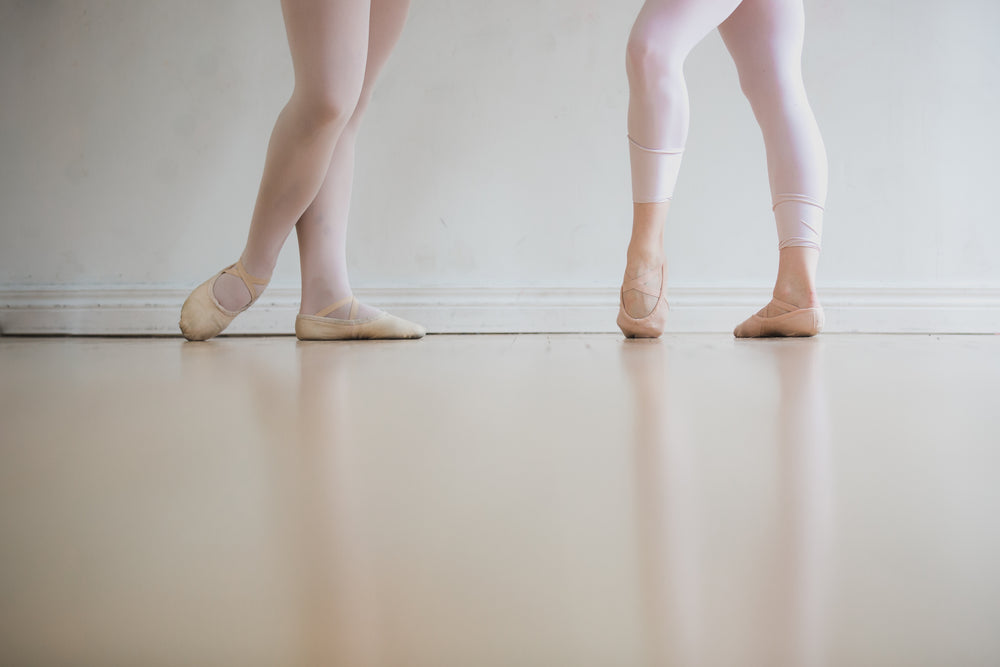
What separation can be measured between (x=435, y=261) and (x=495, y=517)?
1740 millimetres

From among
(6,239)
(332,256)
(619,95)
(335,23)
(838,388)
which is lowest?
(838,388)

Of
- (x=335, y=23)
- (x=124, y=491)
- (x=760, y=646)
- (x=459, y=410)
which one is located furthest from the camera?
(x=335, y=23)

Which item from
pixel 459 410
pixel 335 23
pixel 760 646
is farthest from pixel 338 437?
pixel 335 23

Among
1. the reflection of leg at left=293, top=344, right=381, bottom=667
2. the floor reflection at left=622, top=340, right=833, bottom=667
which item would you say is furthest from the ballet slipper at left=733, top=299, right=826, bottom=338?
the reflection of leg at left=293, top=344, right=381, bottom=667

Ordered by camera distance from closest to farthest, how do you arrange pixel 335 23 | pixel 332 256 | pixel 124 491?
pixel 124 491 < pixel 335 23 < pixel 332 256

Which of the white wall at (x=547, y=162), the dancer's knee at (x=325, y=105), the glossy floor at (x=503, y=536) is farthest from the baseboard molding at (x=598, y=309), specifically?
the glossy floor at (x=503, y=536)

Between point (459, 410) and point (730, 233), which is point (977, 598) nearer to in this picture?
point (459, 410)

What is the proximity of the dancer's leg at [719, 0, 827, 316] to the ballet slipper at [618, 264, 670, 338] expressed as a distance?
229 millimetres

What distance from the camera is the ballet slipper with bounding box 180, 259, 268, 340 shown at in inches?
49.8

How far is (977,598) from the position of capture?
131mm

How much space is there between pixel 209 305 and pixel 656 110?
851mm

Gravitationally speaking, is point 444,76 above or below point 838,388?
above

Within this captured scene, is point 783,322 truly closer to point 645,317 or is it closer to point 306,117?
point 645,317

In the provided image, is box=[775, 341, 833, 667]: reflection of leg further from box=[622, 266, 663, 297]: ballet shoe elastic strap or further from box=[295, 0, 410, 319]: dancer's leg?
box=[295, 0, 410, 319]: dancer's leg
